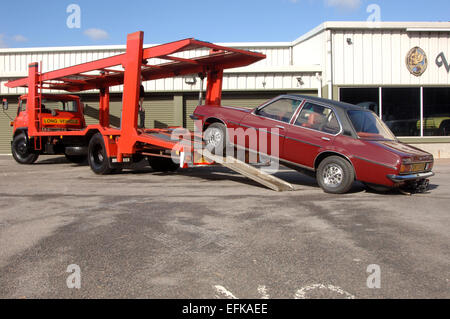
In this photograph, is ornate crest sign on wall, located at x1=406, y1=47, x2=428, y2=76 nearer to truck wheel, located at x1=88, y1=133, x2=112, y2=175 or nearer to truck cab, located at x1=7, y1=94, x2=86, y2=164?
truck wheel, located at x1=88, y1=133, x2=112, y2=175

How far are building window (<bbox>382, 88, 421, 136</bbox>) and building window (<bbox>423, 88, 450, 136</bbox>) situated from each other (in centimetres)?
32

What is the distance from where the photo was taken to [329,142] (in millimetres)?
7766

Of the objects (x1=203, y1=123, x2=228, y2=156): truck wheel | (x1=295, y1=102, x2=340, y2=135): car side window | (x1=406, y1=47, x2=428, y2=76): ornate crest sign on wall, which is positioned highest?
(x1=406, y1=47, x2=428, y2=76): ornate crest sign on wall

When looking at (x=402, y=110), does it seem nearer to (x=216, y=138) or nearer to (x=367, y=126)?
(x=367, y=126)

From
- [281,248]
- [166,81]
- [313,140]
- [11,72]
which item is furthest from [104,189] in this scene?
[11,72]

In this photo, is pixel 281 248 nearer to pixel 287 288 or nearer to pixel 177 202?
pixel 287 288

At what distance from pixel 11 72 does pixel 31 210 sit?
14.8 m

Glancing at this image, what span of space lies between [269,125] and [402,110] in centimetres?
1069

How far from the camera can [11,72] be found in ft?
61.6

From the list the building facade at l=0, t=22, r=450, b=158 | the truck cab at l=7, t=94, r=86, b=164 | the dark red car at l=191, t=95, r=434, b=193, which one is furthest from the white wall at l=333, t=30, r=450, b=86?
the truck cab at l=7, t=94, r=86, b=164

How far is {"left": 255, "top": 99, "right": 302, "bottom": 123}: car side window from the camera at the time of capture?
8.40 m

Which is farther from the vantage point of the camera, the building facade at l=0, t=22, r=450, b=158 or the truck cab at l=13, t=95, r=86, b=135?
the building facade at l=0, t=22, r=450, b=158

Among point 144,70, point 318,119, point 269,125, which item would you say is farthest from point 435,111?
point 144,70

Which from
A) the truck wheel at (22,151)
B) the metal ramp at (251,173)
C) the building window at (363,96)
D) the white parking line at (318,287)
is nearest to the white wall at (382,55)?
the building window at (363,96)
